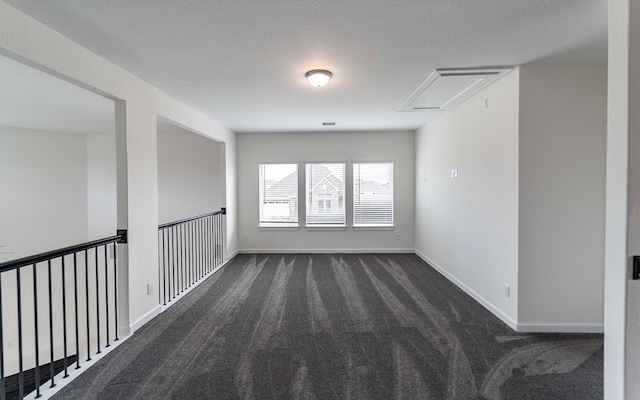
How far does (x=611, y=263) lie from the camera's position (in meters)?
1.76

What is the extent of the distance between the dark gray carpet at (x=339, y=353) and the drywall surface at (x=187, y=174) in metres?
2.84

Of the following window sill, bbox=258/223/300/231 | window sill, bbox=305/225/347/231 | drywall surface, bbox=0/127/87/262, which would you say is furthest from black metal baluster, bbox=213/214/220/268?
drywall surface, bbox=0/127/87/262

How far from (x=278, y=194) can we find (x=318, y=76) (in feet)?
12.7

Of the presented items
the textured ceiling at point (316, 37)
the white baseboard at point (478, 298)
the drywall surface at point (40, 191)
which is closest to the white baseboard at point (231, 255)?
the drywall surface at point (40, 191)

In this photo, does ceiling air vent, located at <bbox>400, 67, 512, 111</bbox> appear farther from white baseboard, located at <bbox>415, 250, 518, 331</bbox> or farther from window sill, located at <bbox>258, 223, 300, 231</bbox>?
window sill, located at <bbox>258, 223, 300, 231</bbox>

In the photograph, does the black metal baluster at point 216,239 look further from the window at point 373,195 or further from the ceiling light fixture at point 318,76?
the ceiling light fixture at point 318,76

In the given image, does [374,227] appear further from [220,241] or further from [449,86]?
[449,86]

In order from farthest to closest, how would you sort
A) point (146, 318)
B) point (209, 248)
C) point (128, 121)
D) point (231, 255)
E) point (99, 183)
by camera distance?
point (99, 183) → point (231, 255) → point (209, 248) → point (146, 318) → point (128, 121)

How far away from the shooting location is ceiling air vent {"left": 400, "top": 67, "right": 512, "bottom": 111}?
119 inches

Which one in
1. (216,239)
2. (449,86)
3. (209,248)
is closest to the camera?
(449,86)

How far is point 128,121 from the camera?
9.82ft

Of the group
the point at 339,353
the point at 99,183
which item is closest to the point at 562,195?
the point at 339,353

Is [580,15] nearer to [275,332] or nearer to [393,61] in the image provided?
[393,61]

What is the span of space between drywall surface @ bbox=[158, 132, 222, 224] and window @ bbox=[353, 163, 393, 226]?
2.95 meters
